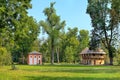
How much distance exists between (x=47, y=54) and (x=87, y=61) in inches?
798

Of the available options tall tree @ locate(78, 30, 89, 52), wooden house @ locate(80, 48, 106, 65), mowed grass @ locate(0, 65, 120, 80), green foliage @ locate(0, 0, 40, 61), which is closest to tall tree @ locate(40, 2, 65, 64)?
wooden house @ locate(80, 48, 106, 65)

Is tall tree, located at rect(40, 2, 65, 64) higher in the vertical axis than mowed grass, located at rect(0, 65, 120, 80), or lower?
higher

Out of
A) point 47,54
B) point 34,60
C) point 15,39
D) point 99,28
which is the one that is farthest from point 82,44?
point 15,39

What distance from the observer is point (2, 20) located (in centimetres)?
4444

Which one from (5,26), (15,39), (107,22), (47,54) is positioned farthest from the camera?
(47,54)

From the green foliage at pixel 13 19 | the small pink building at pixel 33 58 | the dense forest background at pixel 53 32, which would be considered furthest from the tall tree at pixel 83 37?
the green foliage at pixel 13 19

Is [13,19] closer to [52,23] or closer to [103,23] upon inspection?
[103,23]

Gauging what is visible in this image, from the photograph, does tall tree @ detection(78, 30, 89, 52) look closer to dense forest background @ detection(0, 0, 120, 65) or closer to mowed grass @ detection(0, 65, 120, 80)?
dense forest background @ detection(0, 0, 120, 65)

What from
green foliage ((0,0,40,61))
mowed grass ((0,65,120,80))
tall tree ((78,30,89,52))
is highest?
tall tree ((78,30,89,52))

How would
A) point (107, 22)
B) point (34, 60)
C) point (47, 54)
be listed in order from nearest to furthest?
point (107, 22) → point (34, 60) → point (47, 54)

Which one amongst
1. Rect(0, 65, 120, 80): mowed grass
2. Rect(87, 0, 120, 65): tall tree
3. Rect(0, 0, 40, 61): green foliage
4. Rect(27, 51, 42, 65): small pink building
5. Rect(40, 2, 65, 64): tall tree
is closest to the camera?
Rect(0, 65, 120, 80): mowed grass

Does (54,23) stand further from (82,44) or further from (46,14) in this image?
(82,44)

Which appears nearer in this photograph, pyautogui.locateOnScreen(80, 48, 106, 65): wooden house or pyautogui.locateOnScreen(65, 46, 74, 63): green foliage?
pyautogui.locateOnScreen(80, 48, 106, 65): wooden house

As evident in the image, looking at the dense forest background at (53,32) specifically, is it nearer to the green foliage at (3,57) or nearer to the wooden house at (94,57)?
the green foliage at (3,57)
